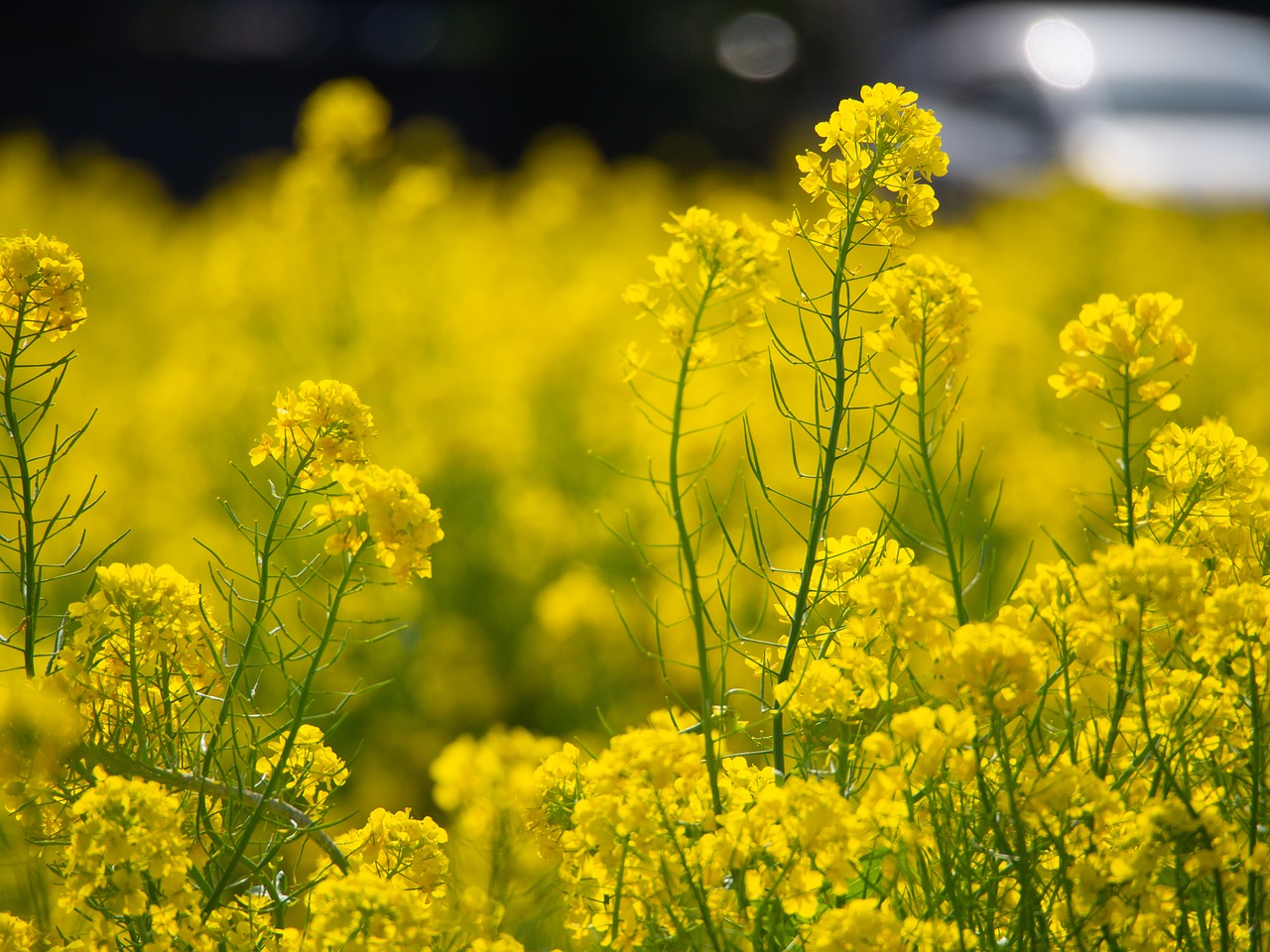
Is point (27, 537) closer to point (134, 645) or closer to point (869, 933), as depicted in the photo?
point (134, 645)

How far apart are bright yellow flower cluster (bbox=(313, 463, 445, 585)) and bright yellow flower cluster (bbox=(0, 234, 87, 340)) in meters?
0.35

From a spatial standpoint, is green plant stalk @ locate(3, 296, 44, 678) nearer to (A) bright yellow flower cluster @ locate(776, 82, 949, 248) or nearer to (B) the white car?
(A) bright yellow flower cluster @ locate(776, 82, 949, 248)

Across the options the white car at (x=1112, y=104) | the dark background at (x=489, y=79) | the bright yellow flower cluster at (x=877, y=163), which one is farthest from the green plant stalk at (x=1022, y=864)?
the dark background at (x=489, y=79)

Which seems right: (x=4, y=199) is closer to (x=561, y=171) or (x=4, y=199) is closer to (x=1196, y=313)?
(x=561, y=171)

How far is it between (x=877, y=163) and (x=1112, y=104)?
688 cm

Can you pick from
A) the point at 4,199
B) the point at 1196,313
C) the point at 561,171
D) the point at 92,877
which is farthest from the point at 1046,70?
the point at 92,877

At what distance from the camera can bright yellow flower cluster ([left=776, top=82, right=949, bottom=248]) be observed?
1.37 metres

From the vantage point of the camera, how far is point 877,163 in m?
1.38

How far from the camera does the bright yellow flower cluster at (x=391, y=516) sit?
4.26 ft

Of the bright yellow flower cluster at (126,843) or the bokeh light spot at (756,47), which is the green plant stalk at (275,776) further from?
the bokeh light spot at (756,47)

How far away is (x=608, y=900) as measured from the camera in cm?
130

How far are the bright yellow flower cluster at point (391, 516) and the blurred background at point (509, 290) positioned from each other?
0.30 m

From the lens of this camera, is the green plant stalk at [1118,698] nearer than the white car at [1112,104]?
Yes

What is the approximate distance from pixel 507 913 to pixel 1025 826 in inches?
30.2
